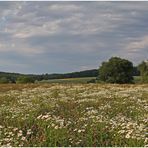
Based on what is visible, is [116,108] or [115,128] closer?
[115,128]

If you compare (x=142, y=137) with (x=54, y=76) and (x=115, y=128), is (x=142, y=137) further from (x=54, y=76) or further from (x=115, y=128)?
(x=54, y=76)

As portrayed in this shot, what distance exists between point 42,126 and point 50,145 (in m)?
2.76

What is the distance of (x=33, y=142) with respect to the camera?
1023 cm

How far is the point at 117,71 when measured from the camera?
124 meters

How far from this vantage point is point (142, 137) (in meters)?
9.78

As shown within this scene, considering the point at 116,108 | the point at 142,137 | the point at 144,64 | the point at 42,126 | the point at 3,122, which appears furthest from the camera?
the point at 144,64

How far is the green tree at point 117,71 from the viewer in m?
122

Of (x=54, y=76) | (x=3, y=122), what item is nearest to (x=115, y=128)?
(x=3, y=122)

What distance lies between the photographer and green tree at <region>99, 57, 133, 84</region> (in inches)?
4803

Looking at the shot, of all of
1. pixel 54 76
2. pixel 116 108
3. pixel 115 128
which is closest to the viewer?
pixel 115 128

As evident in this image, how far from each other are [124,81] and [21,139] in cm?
11046

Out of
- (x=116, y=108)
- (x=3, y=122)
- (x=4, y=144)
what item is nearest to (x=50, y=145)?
(x=4, y=144)

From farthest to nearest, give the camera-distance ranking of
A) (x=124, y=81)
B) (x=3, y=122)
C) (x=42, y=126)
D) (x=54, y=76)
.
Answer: (x=54, y=76) → (x=124, y=81) → (x=3, y=122) → (x=42, y=126)

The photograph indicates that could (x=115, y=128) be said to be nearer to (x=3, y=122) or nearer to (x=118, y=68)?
(x=3, y=122)
